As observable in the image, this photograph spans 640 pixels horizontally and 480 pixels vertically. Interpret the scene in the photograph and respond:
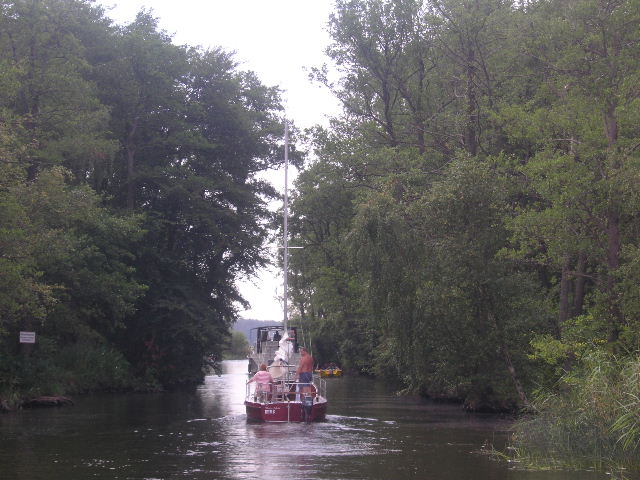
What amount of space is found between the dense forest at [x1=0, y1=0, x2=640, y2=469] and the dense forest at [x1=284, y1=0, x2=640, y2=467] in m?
0.09

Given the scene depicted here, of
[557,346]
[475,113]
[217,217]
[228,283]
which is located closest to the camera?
[557,346]

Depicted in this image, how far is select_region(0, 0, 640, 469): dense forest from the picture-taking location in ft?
76.4

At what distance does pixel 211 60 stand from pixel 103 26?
734cm

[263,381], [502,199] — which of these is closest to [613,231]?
[502,199]

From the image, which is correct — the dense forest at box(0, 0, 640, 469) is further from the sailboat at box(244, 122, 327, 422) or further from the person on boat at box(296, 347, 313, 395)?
the person on boat at box(296, 347, 313, 395)

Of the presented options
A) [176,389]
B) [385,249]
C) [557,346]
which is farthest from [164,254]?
[557,346]

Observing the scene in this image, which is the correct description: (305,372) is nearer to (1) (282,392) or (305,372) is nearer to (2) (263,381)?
(1) (282,392)

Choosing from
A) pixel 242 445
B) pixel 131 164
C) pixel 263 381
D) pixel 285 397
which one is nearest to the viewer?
pixel 242 445

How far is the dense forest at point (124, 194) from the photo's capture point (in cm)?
3152

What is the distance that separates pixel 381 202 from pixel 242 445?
483 inches

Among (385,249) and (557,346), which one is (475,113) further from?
(557,346)

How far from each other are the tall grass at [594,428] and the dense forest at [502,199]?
0.05 m

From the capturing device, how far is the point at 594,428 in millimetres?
16438

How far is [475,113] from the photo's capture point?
33781 millimetres
